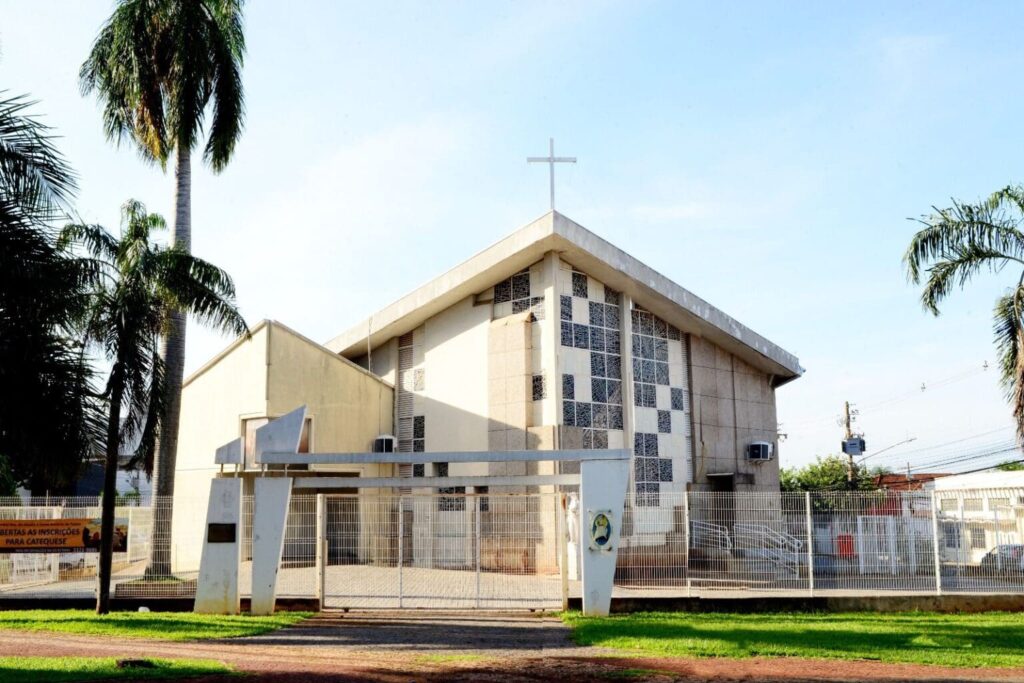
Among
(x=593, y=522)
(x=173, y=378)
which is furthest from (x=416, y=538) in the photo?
(x=173, y=378)

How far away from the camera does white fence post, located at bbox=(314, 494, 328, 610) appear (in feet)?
51.1

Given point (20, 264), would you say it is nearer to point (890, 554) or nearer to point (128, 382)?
point (128, 382)

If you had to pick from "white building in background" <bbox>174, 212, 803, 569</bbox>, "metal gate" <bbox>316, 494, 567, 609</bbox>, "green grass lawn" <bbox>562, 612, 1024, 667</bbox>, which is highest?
"white building in background" <bbox>174, 212, 803, 569</bbox>

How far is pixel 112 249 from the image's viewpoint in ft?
50.8


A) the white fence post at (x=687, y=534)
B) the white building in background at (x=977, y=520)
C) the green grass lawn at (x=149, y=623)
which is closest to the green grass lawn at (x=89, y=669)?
the green grass lawn at (x=149, y=623)

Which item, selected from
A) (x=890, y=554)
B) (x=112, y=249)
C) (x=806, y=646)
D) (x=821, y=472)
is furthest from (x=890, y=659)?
(x=821, y=472)

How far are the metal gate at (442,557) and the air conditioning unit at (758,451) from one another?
10701 mm

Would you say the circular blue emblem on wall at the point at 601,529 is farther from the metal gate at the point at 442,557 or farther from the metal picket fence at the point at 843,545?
the metal picket fence at the point at 843,545

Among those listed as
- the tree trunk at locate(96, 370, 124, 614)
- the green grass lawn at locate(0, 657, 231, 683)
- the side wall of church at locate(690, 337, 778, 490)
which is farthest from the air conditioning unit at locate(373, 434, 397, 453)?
the green grass lawn at locate(0, 657, 231, 683)

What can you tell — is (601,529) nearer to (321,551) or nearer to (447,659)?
(447,659)

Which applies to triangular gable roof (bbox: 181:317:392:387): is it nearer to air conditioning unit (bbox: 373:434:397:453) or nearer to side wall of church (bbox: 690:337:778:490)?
air conditioning unit (bbox: 373:434:397:453)

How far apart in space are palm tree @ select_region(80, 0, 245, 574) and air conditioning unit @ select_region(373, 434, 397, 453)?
6.35 metres

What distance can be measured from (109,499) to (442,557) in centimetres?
569

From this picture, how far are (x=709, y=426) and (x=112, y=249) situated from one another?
16.8 m
